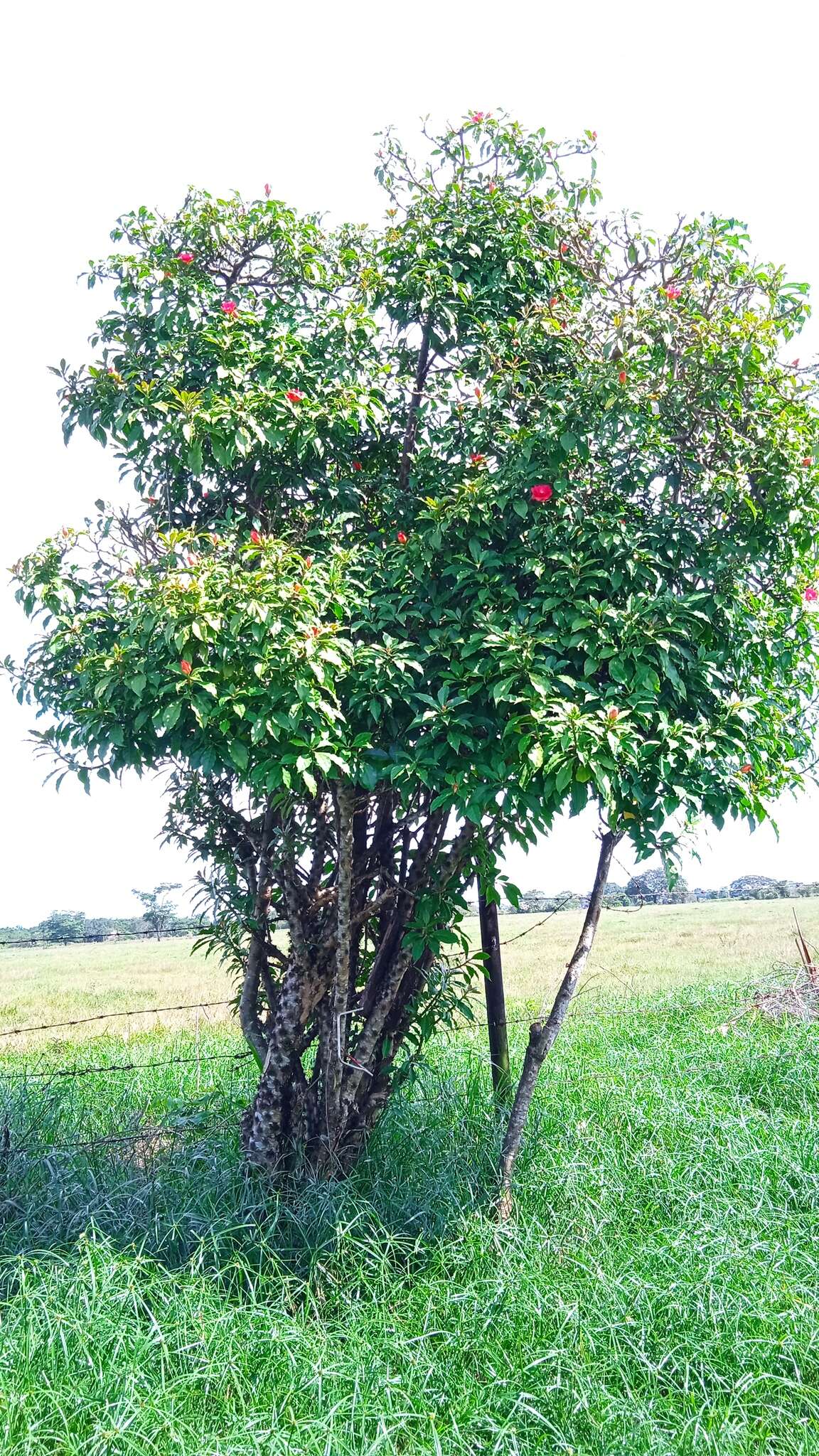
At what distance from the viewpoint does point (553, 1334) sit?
141 inches

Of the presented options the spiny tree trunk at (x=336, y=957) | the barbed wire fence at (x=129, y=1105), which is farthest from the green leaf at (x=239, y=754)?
the barbed wire fence at (x=129, y=1105)

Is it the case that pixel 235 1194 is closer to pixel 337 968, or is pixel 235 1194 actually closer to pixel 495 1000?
pixel 337 968

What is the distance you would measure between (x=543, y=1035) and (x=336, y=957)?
1.07m

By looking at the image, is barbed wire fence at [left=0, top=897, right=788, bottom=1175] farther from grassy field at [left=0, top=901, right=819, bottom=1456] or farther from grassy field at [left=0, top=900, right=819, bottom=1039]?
grassy field at [left=0, top=900, right=819, bottom=1039]

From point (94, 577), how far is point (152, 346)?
116 centimetres

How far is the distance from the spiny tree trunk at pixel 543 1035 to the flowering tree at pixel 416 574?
0.06 feet

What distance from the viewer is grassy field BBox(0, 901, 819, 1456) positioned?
320cm

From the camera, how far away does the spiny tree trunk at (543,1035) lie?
4.68m

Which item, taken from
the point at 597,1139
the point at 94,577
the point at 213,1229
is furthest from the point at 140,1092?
the point at 94,577

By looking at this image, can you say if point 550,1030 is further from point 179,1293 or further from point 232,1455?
point 232,1455

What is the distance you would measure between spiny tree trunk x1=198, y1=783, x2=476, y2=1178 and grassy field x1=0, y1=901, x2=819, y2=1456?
0.25 metres

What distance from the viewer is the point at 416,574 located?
4.29 m

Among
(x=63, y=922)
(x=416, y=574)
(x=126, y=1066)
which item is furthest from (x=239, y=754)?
(x=63, y=922)

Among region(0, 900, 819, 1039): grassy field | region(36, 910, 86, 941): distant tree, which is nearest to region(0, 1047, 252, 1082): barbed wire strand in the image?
region(0, 900, 819, 1039): grassy field
